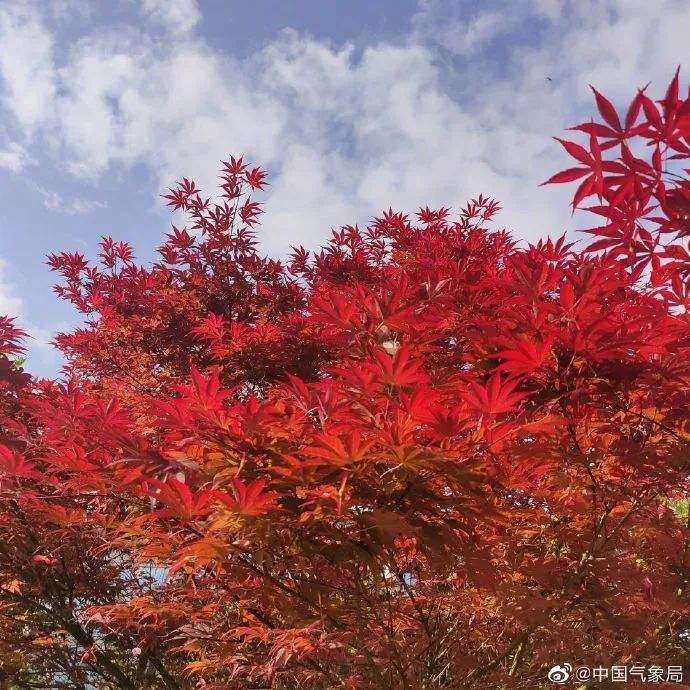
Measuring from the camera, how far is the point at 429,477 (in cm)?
166

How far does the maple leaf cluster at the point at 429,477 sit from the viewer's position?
5.07 feet

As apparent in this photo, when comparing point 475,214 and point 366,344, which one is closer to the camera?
point 366,344

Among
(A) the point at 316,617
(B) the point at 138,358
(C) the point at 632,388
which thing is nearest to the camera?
(C) the point at 632,388

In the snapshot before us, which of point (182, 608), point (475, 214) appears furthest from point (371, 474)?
point (475, 214)

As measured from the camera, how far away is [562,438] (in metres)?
1.91

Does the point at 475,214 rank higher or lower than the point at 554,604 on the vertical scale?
higher

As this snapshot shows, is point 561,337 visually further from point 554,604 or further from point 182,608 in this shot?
point 182,608

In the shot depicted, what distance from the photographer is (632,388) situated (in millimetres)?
1779

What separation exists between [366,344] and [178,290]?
119 inches

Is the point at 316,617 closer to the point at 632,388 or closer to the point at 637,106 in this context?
the point at 632,388

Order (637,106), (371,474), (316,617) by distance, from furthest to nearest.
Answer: (316,617)
(371,474)
(637,106)

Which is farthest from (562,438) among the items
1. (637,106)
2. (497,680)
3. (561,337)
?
(497,680)

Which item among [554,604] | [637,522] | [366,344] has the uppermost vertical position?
[366,344]

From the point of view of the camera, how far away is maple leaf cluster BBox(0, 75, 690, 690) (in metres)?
1.54
